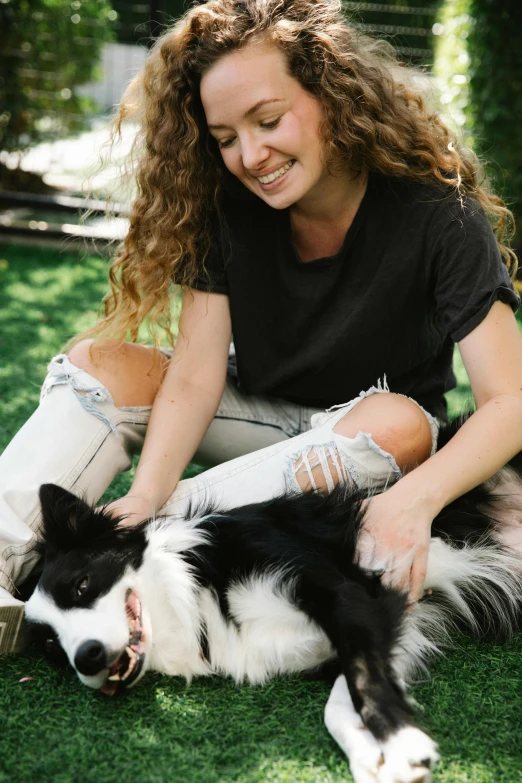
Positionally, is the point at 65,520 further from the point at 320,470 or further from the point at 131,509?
the point at 320,470

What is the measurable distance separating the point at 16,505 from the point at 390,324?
119 cm

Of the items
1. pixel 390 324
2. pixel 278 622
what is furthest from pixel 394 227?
pixel 278 622

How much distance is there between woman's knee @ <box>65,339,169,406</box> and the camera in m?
2.53

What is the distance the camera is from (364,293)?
2414mm

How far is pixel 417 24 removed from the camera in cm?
726

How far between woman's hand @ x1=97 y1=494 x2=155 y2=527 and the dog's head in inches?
1.6

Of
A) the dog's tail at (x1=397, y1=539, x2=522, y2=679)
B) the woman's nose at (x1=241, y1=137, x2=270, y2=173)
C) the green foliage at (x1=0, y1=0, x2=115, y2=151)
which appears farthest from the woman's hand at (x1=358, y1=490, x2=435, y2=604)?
the green foliage at (x1=0, y1=0, x2=115, y2=151)

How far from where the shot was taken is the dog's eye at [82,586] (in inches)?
78.2

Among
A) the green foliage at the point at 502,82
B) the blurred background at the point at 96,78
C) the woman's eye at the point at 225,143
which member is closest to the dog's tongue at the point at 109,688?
the woman's eye at the point at 225,143

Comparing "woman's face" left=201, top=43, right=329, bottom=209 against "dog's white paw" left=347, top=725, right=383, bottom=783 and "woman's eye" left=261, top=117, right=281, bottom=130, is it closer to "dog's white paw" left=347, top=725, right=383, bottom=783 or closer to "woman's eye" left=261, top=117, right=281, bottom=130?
"woman's eye" left=261, top=117, right=281, bottom=130

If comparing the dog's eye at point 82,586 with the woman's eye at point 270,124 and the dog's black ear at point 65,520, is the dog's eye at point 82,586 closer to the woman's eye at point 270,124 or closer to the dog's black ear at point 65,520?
the dog's black ear at point 65,520

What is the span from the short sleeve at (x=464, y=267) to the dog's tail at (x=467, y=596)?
61 cm

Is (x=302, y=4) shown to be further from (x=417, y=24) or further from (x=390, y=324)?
(x=417, y=24)

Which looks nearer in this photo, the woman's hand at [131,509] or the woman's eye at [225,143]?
Answer: the woman's hand at [131,509]
